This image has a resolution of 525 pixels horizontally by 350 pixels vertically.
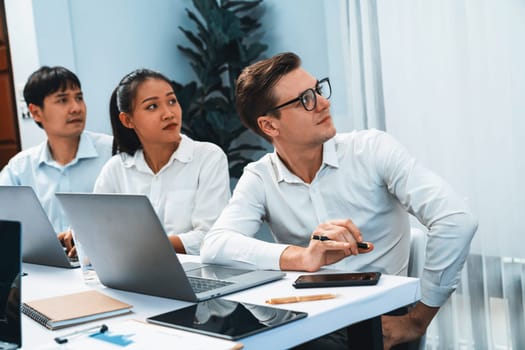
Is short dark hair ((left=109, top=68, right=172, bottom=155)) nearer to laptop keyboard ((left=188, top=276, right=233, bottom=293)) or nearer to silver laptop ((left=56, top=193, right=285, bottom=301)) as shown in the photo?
silver laptop ((left=56, top=193, right=285, bottom=301))

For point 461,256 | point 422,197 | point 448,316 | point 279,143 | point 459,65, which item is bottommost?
point 448,316

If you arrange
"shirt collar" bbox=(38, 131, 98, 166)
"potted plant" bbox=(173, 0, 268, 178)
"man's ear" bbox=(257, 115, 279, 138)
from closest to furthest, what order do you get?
"man's ear" bbox=(257, 115, 279, 138)
"shirt collar" bbox=(38, 131, 98, 166)
"potted plant" bbox=(173, 0, 268, 178)

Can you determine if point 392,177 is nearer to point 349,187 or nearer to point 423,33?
point 349,187

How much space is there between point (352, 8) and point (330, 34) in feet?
0.68

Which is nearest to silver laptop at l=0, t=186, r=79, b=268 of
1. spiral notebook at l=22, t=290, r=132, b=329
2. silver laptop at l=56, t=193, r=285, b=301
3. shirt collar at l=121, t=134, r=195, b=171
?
silver laptop at l=56, t=193, r=285, b=301

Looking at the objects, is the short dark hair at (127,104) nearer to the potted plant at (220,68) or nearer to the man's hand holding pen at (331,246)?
the potted plant at (220,68)

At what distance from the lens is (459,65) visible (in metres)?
2.70

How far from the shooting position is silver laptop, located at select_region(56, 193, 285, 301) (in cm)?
134

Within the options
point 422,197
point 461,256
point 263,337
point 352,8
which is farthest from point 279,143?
point 352,8

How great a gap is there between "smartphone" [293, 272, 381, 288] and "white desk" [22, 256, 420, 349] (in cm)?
1

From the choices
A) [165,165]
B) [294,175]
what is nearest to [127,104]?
[165,165]

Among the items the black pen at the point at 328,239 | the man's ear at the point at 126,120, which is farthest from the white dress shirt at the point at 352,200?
the man's ear at the point at 126,120

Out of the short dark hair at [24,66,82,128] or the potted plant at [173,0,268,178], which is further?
the potted plant at [173,0,268,178]

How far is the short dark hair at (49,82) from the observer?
9.95 ft
